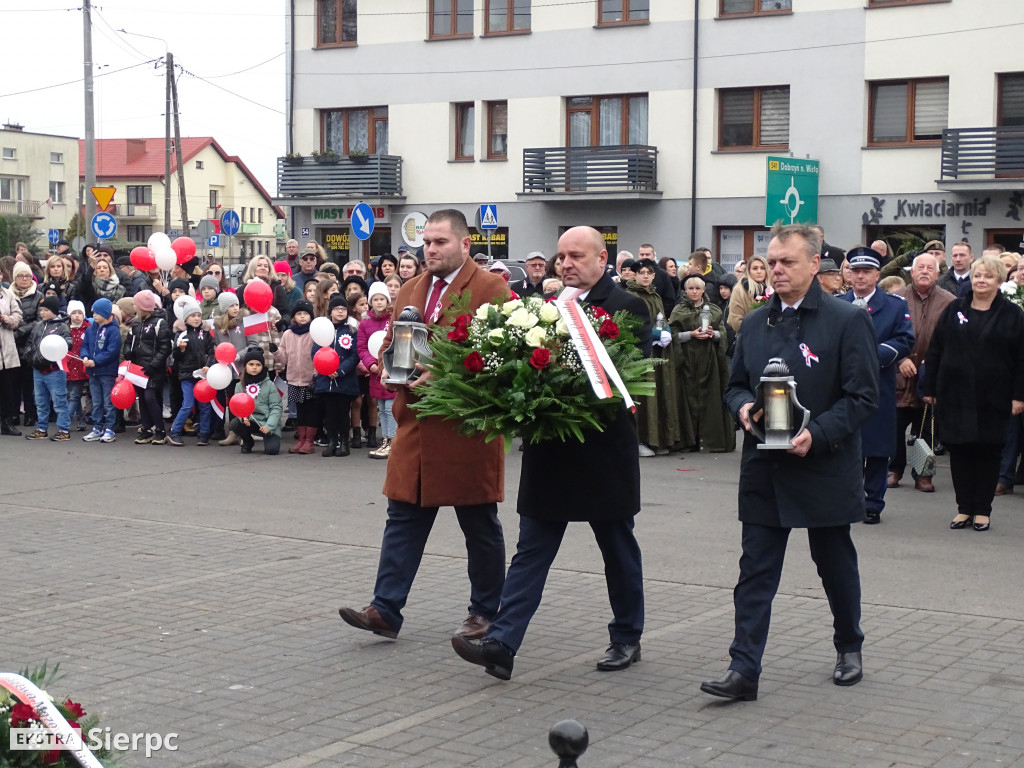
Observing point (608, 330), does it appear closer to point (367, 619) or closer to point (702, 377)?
point (367, 619)

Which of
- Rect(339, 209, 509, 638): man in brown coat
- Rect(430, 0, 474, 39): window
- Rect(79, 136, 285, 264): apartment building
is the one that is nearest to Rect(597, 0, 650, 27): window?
Rect(430, 0, 474, 39): window

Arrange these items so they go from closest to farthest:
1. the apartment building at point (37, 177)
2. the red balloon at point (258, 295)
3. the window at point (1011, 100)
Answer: the red balloon at point (258, 295) → the window at point (1011, 100) → the apartment building at point (37, 177)

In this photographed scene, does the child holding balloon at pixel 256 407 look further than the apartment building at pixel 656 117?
No

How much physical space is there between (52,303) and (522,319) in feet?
38.2

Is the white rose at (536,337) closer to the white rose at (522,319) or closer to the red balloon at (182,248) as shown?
the white rose at (522,319)

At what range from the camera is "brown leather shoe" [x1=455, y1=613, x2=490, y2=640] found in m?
6.56

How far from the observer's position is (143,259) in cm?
1727

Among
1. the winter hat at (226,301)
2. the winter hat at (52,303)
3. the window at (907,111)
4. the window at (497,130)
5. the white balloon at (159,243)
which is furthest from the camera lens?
the window at (497,130)

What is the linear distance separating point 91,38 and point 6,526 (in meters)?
25.7

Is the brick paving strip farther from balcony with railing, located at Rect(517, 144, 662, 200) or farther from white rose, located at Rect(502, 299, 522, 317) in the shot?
balcony with railing, located at Rect(517, 144, 662, 200)

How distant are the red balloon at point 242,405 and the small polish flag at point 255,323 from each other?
41.5 inches

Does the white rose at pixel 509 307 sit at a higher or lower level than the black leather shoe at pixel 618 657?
higher

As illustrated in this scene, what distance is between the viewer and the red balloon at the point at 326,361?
14.1 m

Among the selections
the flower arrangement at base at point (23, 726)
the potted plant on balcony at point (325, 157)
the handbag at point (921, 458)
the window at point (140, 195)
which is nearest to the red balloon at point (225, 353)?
the handbag at point (921, 458)
